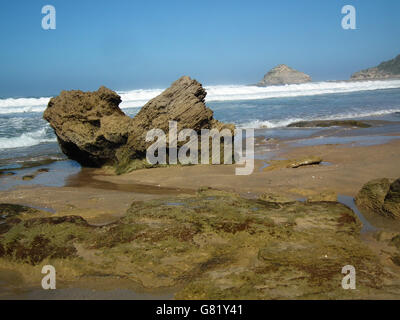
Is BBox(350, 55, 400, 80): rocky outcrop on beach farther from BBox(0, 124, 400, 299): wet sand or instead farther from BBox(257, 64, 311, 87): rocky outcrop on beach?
BBox(0, 124, 400, 299): wet sand

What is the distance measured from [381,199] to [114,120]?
694 centimetres

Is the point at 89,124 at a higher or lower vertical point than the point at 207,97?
lower

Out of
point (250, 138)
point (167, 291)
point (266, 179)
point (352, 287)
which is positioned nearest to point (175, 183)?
point (266, 179)

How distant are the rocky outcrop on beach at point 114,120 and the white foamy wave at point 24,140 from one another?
4795 mm

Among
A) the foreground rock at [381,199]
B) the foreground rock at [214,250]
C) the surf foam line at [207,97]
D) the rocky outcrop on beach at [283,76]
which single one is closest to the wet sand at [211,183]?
the foreground rock at [381,199]

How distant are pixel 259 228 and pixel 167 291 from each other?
4.08ft

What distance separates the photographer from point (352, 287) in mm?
2797

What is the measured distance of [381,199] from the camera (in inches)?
190

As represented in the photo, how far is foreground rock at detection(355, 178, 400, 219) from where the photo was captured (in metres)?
4.55

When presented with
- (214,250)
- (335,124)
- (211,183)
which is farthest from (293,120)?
(214,250)

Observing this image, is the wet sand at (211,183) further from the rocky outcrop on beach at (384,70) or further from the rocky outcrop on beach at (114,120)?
the rocky outcrop on beach at (384,70)

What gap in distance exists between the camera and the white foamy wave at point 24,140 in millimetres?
14391

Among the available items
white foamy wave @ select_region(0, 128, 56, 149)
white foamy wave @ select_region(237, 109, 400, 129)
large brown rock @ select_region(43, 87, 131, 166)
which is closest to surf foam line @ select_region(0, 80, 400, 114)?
white foamy wave @ select_region(0, 128, 56, 149)

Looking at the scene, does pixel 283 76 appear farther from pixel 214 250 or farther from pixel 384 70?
pixel 214 250
